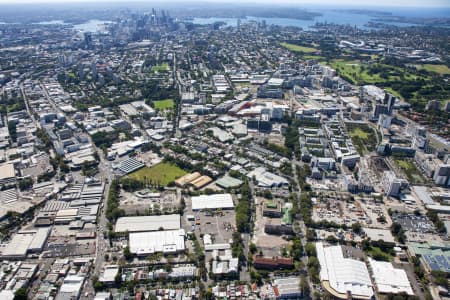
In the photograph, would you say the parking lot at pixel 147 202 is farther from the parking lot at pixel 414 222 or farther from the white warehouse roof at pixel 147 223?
the parking lot at pixel 414 222

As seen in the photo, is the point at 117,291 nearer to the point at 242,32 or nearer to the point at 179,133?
the point at 179,133

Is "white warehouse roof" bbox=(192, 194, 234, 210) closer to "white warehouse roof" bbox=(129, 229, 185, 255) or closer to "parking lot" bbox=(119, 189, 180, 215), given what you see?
"parking lot" bbox=(119, 189, 180, 215)

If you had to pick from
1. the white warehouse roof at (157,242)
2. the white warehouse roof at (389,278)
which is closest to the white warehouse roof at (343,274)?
the white warehouse roof at (389,278)

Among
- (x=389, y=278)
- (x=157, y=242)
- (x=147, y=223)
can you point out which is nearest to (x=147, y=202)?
(x=147, y=223)

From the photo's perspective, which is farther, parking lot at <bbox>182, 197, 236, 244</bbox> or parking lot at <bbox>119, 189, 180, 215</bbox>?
parking lot at <bbox>119, 189, 180, 215</bbox>

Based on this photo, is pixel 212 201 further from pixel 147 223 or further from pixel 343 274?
pixel 343 274

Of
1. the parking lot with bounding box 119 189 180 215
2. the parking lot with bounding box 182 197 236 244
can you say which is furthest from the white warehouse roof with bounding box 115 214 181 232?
the parking lot with bounding box 119 189 180 215
